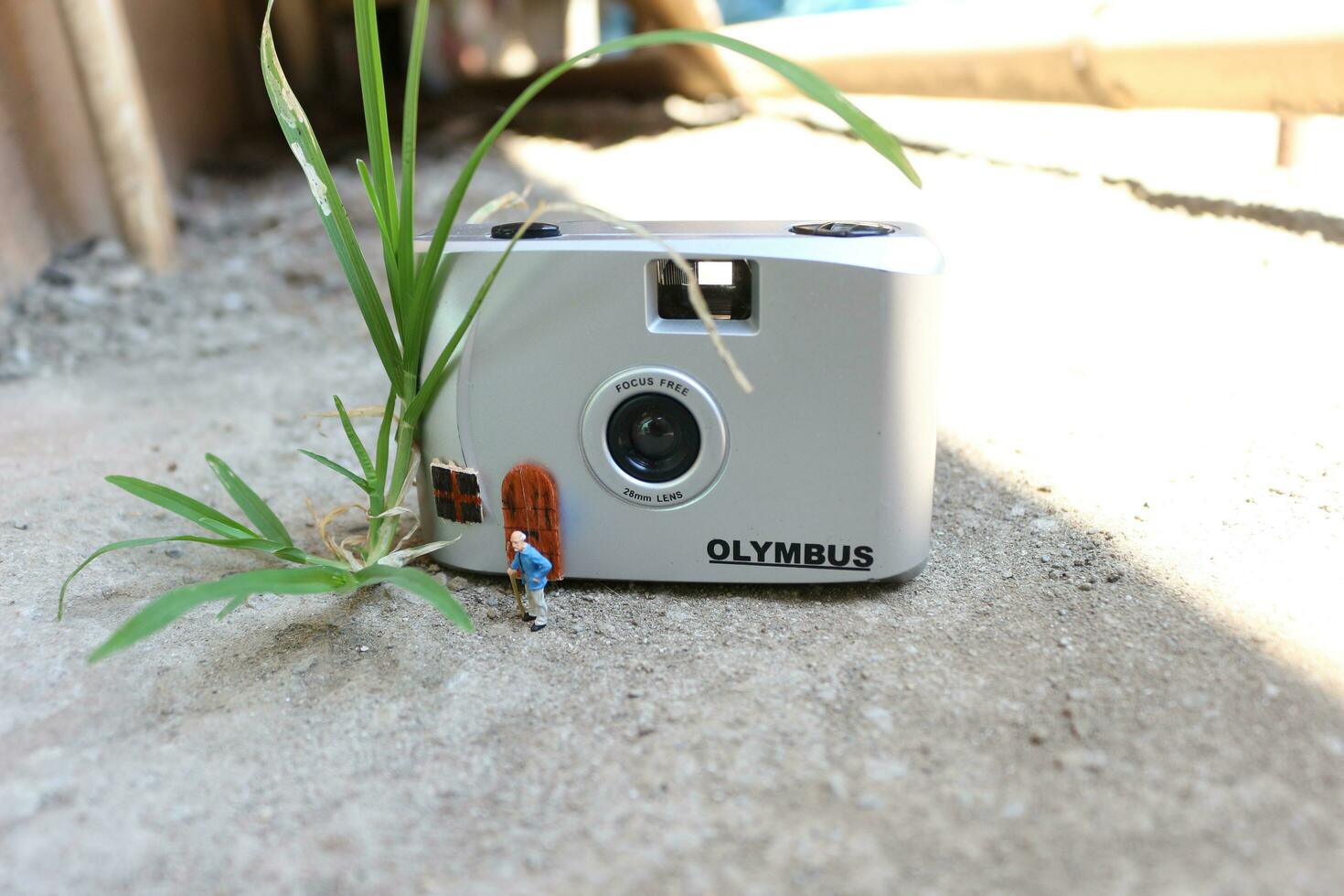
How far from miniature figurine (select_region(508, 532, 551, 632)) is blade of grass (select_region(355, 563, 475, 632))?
0.39 feet

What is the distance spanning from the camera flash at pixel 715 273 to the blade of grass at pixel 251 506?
63 centimetres

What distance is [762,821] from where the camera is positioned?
90 centimetres

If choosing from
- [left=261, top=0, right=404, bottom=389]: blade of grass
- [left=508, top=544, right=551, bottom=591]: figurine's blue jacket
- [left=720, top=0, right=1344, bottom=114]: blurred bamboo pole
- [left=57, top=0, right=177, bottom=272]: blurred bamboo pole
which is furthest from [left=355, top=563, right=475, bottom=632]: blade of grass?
[left=57, top=0, right=177, bottom=272]: blurred bamboo pole

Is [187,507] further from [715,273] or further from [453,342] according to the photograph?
[715,273]

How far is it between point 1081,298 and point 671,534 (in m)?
1.33

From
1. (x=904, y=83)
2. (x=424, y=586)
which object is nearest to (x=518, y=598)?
(x=424, y=586)

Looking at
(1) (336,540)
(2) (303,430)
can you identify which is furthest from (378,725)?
(2) (303,430)

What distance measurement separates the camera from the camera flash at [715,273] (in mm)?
1179

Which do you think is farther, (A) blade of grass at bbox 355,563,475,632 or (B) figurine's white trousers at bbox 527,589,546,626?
(B) figurine's white trousers at bbox 527,589,546,626

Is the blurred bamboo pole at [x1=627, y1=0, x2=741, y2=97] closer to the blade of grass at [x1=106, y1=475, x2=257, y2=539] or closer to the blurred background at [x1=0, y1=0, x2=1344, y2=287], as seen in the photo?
the blurred background at [x1=0, y1=0, x2=1344, y2=287]

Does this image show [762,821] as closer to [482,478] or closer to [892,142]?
[482,478]

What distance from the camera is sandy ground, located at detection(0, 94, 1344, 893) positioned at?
865 millimetres

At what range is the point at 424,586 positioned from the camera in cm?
107

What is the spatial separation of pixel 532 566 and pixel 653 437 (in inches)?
8.3
